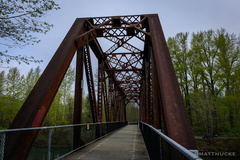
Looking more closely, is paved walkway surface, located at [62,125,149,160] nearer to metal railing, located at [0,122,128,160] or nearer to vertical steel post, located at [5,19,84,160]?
metal railing, located at [0,122,128,160]

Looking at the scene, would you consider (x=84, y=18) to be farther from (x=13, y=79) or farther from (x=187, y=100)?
(x=13, y=79)

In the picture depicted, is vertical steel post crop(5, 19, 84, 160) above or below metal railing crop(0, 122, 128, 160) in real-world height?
above

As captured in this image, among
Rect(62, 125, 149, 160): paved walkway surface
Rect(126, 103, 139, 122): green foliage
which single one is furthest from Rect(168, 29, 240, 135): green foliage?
Rect(126, 103, 139, 122): green foliage

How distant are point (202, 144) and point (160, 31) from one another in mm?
16938

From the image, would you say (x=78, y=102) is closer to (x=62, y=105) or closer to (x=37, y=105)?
(x=37, y=105)

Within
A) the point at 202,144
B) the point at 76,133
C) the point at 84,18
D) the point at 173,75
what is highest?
the point at 84,18

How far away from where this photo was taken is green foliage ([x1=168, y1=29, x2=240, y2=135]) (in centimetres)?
2011

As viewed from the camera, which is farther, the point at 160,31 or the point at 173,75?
the point at 160,31

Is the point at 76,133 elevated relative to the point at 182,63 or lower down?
lower down

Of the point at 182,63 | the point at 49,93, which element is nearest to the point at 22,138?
the point at 49,93

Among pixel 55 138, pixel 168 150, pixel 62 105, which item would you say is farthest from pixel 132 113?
pixel 168 150

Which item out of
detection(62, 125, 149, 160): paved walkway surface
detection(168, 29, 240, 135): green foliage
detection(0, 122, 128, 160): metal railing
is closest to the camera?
detection(0, 122, 128, 160): metal railing

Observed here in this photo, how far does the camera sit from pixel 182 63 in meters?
23.9

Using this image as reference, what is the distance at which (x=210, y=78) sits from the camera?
73.8 feet
